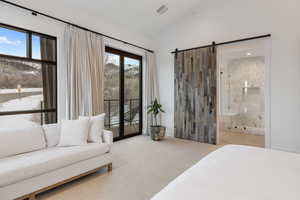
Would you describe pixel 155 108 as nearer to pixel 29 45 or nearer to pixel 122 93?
pixel 122 93

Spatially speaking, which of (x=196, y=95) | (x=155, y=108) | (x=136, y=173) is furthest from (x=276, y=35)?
(x=136, y=173)

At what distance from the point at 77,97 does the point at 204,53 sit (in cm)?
324

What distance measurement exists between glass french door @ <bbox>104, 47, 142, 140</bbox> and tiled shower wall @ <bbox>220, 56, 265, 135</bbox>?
3073mm

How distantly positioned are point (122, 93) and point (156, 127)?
132 cm

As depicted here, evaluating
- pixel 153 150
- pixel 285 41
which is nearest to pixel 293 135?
pixel 285 41

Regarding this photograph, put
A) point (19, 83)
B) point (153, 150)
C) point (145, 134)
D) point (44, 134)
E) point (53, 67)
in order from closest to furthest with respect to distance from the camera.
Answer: point (44, 134), point (19, 83), point (53, 67), point (153, 150), point (145, 134)

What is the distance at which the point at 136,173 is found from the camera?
2.61 metres

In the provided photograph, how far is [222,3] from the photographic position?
13.5 feet

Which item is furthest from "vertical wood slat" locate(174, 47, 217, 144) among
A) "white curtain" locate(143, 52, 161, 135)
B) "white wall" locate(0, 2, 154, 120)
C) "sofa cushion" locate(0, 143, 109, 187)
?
"sofa cushion" locate(0, 143, 109, 187)

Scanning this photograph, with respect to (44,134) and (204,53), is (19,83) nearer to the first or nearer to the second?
(44,134)

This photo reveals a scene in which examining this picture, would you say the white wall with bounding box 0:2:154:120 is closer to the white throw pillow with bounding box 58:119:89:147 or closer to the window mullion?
the window mullion

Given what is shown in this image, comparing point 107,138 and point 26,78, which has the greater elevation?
point 26,78

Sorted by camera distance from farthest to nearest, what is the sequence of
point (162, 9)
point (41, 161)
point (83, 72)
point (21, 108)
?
1. point (162, 9)
2. point (83, 72)
3. point (21, 108)
4. point (41, 161)

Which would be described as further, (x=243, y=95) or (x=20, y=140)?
(x=243, y=95)
